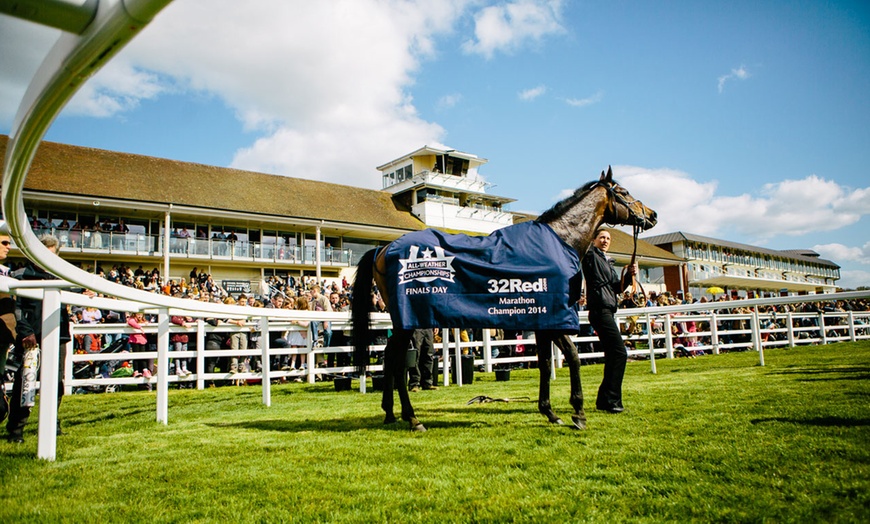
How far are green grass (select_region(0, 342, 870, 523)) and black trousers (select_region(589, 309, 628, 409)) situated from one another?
299 mm

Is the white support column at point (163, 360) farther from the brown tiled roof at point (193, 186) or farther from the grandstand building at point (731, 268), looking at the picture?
the grandstand building at point (731, 268)

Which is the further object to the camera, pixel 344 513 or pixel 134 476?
pixel 134 476

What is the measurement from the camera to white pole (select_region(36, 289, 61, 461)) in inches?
169

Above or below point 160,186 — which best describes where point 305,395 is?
below

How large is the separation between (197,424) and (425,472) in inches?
143

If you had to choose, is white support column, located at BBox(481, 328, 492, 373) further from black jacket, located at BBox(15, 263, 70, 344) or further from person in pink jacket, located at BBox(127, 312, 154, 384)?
black jacket, located at BBox(15, 263, 70, 344)

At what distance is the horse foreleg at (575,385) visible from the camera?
529 cm

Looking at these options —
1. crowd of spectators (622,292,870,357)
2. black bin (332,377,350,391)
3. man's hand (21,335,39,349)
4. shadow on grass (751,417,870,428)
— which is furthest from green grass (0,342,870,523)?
crowd of spectators (622,292,870,357)

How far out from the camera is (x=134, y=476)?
3.83m

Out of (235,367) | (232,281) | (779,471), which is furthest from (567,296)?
(232,281)

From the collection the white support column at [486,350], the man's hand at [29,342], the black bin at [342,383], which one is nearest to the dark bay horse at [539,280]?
the man's hand at [29,342]

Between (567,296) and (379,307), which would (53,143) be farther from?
(567,296)

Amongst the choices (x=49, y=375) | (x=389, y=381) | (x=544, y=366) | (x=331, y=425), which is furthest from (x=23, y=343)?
(x=544, y=366)

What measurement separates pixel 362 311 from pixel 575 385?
2.60 meters
